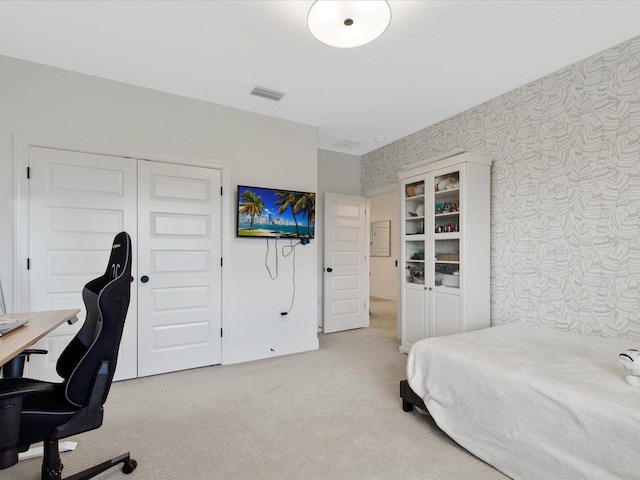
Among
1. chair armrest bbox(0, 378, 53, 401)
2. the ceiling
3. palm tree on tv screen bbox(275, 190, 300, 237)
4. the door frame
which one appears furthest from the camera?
palm tree on tv screen bbox(275, 190, 300, 237)

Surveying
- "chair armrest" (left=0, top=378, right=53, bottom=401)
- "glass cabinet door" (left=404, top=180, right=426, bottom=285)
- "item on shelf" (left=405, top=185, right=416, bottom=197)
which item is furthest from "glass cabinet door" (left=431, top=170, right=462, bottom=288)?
"chair armrest" (left=0, top=378, right=53, bottom=401)

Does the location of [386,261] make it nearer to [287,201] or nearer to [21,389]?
[287,201]

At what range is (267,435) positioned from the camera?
2133 mm

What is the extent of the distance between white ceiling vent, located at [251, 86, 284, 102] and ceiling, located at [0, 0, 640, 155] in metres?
0.06

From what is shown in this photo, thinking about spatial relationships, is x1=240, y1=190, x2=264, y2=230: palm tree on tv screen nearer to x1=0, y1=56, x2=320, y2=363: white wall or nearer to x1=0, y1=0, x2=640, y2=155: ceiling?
x1=0, y1=56, x2=320, y2=363: white wall

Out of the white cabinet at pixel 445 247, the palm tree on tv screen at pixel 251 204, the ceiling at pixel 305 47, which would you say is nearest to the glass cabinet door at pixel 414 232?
the white cabinet at pixel 445 247

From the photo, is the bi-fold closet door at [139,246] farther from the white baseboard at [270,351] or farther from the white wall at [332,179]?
the white wall at [332,179]

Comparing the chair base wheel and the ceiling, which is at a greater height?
the ceiling

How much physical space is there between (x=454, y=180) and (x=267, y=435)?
9.38ft

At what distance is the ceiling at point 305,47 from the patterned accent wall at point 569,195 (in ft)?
0.75

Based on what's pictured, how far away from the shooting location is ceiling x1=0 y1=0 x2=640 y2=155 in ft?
7.00

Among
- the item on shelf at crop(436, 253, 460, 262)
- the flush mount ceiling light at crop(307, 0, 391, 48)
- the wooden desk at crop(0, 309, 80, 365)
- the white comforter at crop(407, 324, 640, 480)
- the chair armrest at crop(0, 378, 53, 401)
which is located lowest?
the white comforter at crop(407, 324, 640, 480)

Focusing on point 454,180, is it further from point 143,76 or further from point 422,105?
point 143,76

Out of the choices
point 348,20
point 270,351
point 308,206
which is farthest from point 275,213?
point 348,20
